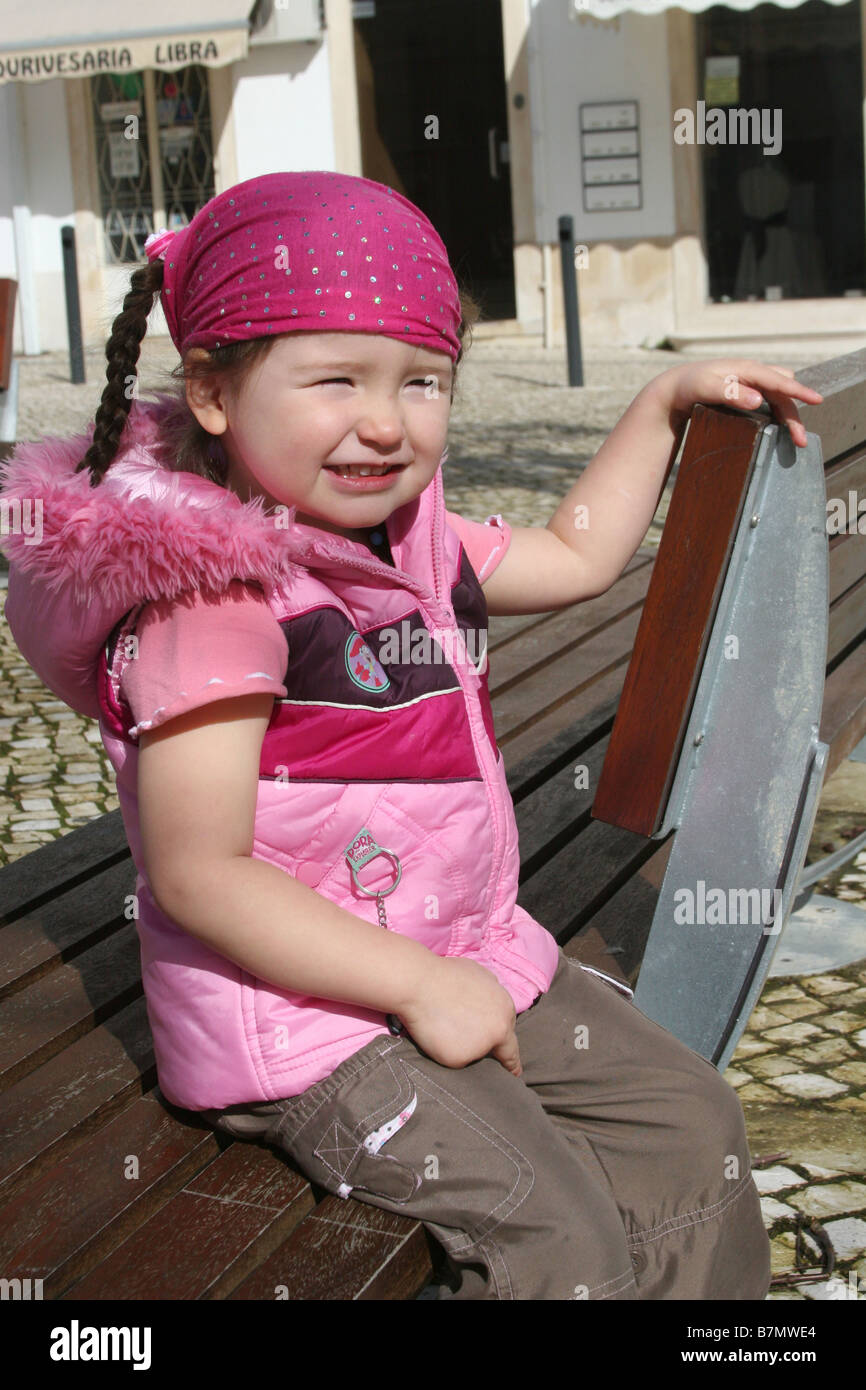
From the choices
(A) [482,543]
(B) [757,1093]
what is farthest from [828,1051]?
(A) [482,543]

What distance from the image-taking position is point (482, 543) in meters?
1.98

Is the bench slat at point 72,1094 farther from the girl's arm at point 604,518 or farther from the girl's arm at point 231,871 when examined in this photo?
the girl's arm at point 604,518

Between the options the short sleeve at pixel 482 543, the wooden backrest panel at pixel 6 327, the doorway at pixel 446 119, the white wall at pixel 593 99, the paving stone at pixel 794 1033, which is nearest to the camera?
the short sleeve at pixel 482 543

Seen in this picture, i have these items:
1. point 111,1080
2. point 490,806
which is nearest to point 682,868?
point 490,806

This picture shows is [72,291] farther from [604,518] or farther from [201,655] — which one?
[201,655]

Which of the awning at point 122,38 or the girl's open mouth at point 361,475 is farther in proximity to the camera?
the awning at point 122,38

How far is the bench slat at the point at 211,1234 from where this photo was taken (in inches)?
54.6

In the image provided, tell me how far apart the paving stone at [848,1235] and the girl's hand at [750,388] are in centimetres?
106

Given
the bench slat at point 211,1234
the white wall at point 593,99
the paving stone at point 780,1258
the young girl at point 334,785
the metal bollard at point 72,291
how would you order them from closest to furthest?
the bench slat at point 211,1234 → the young girl at point 334,785 → the paving stone at point 780,1258 → the metal bollard at point 72,291 → the white wall at point 593,99

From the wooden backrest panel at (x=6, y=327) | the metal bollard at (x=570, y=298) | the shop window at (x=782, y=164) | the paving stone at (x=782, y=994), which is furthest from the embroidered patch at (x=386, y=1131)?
the shop window at (x=782, y=164)

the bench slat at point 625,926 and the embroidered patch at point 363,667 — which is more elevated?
the embroidered patch at point 363,667

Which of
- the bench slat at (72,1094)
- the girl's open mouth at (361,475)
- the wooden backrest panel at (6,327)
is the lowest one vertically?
the bench slat at (72,1094)
